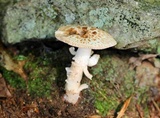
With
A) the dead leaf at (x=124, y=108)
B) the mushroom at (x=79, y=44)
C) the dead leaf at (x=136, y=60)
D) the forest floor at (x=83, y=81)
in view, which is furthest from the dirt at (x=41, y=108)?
the dead leaf at (x=136, y=60)

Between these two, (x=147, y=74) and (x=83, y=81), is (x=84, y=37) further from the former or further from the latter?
(x=147, y=74)

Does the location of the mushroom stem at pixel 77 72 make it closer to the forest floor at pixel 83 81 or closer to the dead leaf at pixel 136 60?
the forest floor at pixel 83 81

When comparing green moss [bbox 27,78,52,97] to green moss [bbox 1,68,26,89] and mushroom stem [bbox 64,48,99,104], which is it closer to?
green moss [bbox 1,68,26,89]

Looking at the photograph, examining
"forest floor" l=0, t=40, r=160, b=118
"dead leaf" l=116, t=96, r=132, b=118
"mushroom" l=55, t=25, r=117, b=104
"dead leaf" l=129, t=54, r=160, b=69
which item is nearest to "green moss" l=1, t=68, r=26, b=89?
"forest floor" l=0, t=40, r=160, b=118

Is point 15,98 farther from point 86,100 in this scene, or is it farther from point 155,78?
point 155,78

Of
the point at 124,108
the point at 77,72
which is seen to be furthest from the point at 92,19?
the point at 124,108

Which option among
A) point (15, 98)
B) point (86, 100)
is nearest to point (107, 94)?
point (86, 100)

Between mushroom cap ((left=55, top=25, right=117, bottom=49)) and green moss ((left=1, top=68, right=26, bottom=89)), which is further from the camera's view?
green moss ((left=1, top=68, right=26, bottom=89))
